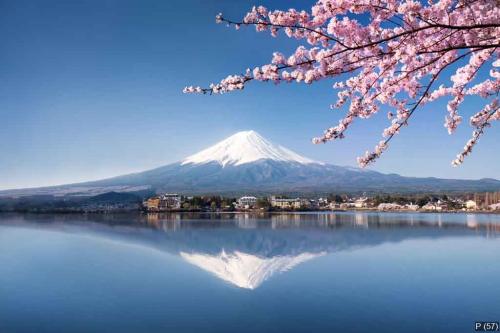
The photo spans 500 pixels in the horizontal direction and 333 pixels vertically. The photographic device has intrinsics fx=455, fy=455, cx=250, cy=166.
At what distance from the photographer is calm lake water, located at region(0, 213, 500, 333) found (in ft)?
14.4

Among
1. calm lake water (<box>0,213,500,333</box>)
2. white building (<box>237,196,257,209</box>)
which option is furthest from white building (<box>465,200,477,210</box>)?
calm lake water (<box>0,213,500,333</box>)

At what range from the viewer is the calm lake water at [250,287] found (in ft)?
14.4

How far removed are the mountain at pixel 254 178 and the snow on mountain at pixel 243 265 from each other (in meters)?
44.7

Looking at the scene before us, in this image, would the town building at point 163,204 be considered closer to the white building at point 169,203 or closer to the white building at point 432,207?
the white building at point 169,203

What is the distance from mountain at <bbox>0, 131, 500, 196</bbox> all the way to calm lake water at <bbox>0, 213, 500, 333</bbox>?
145 feet

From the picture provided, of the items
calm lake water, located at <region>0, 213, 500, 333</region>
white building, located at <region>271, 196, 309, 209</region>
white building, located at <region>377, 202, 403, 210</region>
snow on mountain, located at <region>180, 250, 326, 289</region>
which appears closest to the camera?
calm lake water, located at <region>0, 213, 500, 333</region>

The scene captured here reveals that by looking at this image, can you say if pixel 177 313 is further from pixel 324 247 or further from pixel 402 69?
pixel 324 247

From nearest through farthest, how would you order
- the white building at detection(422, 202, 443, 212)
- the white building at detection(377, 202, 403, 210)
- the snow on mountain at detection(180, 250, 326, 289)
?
the snow on mountain at detection(180, 250, 326, 289)
the white building at detection(422, 202, 443, 212)
the white building at detection(377, 202, 403, 210)

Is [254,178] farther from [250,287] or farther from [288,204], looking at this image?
[250,287]

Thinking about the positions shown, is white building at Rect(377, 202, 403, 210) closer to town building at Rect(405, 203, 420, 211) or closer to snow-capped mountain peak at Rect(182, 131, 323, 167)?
town building at Rect(405, 203, 420, 211)

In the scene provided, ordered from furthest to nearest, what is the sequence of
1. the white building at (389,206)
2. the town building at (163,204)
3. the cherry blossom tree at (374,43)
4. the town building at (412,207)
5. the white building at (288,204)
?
the white building at (389,206)
the white building at (288,204)
the town building at (412,207)
the town building at (163,204)
the cherry blossom tree at (374,43)

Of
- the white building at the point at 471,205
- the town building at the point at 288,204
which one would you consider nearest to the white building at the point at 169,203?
the town building at the point at 288,204

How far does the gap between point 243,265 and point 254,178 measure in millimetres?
60193

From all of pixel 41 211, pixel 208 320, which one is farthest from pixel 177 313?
pixel 41 211
